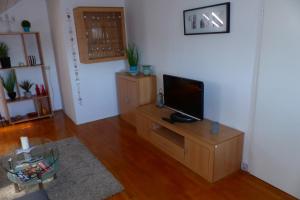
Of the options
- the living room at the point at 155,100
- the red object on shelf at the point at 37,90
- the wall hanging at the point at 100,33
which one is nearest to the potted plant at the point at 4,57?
the living room at the point at 155,100

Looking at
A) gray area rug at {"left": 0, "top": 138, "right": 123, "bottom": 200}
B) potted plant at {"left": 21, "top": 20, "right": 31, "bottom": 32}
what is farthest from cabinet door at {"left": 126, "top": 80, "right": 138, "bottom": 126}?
potted plant at {"left": 21, "top": 20, "right": 31, "bottom": 32}

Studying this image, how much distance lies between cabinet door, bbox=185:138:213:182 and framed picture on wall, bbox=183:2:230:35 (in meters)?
1.23

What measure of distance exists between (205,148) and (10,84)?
12.0ft

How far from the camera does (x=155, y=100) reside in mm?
3771

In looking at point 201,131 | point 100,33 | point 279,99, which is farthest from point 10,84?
point 279,99

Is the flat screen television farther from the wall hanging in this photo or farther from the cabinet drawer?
the wall hanging

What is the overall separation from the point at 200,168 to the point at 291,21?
5.24 ft

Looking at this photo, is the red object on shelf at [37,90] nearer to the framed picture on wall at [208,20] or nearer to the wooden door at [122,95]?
the wooden door at [122,95]

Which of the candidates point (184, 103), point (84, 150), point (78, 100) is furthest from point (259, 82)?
point (78, 100)

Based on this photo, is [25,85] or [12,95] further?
[25,85]

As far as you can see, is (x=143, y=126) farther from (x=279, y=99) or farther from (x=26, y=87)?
(x=26, y=87)

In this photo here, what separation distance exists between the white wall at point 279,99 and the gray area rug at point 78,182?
1.51 meters

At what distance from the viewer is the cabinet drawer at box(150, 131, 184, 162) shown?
2.70m

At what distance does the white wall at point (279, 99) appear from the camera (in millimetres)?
1874
